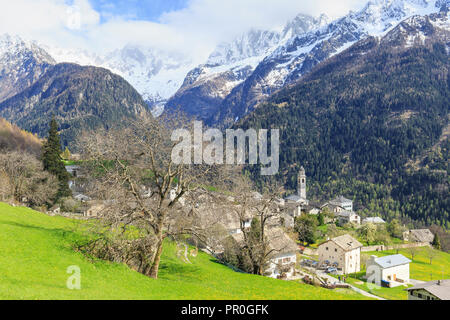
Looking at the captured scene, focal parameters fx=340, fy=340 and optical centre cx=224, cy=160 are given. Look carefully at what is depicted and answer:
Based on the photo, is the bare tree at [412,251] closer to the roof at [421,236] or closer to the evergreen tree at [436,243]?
the roof at [421,236]

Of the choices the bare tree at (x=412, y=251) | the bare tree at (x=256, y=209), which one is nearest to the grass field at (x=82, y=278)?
the bare tree at (x=256, y=209)

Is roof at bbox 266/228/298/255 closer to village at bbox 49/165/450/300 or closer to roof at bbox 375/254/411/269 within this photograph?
village at bbox 49/165/450/300

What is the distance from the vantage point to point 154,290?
17.8m

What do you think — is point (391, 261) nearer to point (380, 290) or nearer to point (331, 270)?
point (380, 290)

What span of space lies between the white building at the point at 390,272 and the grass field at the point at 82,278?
45.2 meters

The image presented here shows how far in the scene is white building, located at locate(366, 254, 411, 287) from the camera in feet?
204

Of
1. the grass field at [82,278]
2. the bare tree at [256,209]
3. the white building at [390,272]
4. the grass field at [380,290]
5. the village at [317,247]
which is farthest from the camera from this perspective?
the white building at [390,272]

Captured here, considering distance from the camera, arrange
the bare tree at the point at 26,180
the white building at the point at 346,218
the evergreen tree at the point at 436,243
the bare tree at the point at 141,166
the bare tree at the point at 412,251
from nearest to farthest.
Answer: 1. the bare tree at the point at 141,166
2. the bare tree at the point at 26,180
3. the bare tree at the point at 412,251
4. the evergreen tree at the point at 436,243
5. the white building at the point at 346,218

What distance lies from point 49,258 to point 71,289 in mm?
4542

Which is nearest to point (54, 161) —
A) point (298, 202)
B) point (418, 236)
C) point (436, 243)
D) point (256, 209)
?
point (256, 209)

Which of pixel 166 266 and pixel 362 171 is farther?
pixel 362 171

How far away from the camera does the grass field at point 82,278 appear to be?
1471 cm
